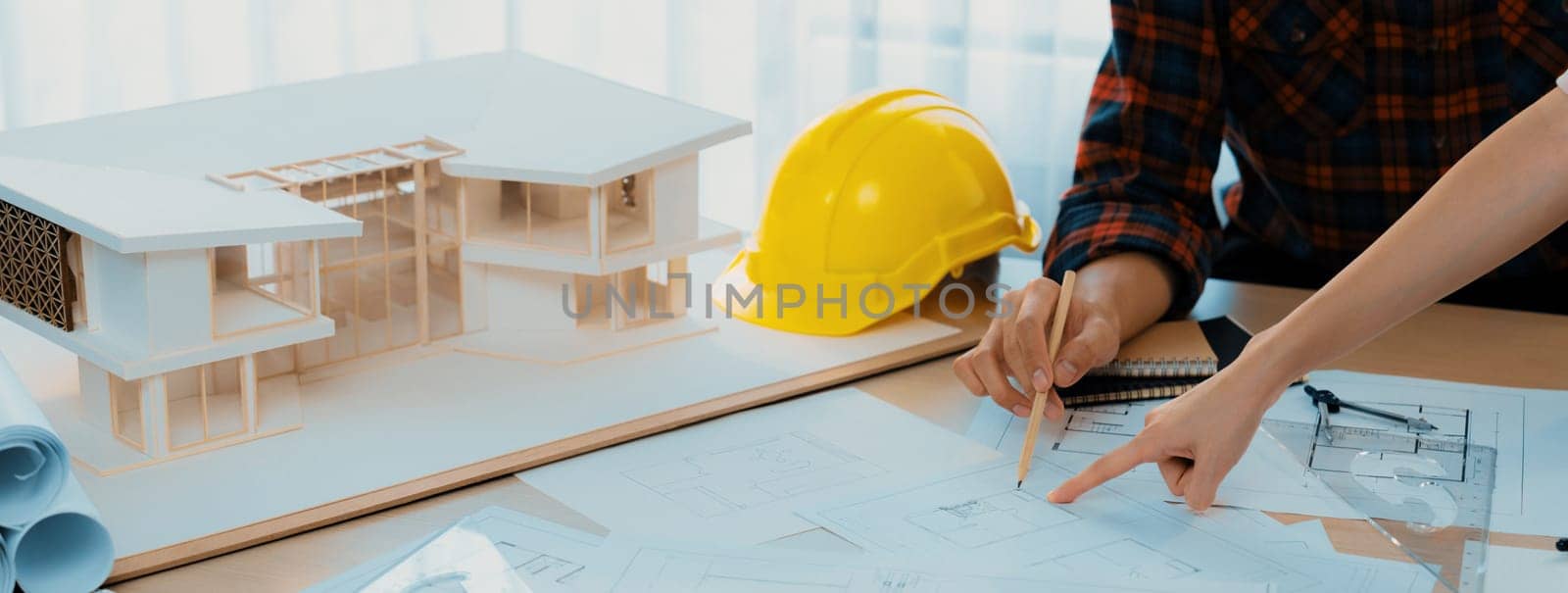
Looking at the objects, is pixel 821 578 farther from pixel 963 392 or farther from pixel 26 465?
pixel 26 465

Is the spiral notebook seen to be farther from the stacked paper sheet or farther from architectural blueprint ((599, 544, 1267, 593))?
the stacked paper sheet

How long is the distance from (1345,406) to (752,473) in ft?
1.53

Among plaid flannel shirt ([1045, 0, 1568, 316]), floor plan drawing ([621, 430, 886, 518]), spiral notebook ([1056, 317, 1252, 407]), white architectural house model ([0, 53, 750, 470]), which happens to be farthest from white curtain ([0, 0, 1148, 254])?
floor plan drawing ([621, 430, 886, 518])

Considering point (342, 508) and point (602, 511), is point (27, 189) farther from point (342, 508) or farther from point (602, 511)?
point (602, 511)

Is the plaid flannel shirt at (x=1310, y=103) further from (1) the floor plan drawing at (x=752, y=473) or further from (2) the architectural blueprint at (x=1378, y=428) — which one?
(1) the floor plan drawing at (x=752, y=473)

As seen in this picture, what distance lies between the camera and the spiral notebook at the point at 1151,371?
1188mm

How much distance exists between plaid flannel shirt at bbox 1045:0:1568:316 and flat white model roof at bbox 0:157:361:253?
67cm

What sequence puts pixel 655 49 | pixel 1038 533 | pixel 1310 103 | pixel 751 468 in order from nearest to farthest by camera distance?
pixel 1038 533
pixel 751 468
pixel 1310 103
pixel 655 49

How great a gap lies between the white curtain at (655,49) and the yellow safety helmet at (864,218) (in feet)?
3.54

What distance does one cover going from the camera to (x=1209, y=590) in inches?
35.0

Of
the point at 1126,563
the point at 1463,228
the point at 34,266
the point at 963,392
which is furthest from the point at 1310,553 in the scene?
the point at 34,266

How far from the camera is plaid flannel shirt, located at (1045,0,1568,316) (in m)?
1.38

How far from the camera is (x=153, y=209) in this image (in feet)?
3.45

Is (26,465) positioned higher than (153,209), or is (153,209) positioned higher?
(153,209)
